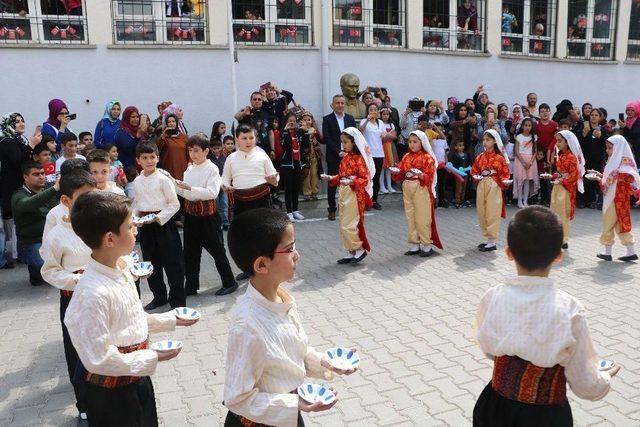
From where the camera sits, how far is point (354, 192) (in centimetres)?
747

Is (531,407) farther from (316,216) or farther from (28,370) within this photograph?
(316,216)

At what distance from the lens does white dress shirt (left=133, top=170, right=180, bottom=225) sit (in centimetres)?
561

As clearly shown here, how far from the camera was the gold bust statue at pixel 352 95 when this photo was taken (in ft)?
37.9

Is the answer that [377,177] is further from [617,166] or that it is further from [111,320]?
[111,320]

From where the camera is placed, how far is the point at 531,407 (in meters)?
2.33

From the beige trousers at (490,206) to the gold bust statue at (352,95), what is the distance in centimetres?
416

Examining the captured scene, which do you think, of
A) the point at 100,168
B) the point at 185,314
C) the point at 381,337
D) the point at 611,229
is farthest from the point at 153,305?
the point at 611,229

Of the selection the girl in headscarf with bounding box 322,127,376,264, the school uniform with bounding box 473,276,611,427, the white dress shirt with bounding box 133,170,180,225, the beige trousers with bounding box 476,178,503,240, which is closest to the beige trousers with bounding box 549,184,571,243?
the beige trousers with bounding box 476,178,503,240

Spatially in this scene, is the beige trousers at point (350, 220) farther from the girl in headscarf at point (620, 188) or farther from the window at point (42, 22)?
the window at point (42, 22)

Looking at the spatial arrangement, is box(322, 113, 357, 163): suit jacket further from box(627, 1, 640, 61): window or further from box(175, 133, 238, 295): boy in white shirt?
box(627, 1, 640, 61): window

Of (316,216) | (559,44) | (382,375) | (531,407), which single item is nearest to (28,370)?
(382,375)

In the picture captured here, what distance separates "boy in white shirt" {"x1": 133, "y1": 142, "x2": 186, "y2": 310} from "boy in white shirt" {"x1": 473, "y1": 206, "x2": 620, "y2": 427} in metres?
3.76

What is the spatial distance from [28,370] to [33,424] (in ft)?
3.09

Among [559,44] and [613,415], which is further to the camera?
[559,44]
